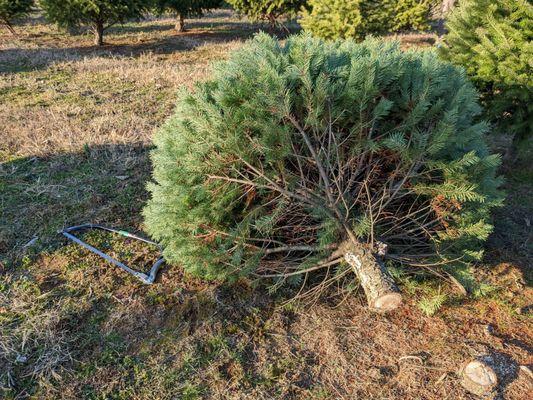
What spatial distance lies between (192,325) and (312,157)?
1.74 metres

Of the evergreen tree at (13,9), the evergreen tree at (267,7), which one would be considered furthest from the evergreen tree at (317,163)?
the evergreen tree at (13,9)

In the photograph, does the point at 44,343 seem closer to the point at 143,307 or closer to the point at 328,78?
the point at 143,307

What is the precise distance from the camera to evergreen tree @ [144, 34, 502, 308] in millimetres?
2955

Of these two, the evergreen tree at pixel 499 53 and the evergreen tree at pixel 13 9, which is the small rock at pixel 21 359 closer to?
the evergreen tree at pixel 499 53

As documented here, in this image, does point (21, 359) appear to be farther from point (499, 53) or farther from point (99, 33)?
point (99, 33)

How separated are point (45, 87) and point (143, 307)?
7.33 meters

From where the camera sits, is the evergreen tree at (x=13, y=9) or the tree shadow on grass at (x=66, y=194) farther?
the evergreen tree at (x=13, y=9)

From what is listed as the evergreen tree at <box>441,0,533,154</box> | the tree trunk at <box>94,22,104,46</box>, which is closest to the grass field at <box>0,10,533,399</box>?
the evergreen tree at <box>441,0,533,154</box>

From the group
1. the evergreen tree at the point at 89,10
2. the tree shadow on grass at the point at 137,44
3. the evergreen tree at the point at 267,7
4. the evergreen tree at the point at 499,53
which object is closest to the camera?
the evergreen tree at the point at 499,53

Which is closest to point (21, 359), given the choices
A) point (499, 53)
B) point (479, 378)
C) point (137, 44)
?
point (479, 378)

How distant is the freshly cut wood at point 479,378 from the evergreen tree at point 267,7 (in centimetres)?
1546

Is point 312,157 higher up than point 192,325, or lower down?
higher up

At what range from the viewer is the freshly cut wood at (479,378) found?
280 centimetres

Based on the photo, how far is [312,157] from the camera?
10.5 ft
